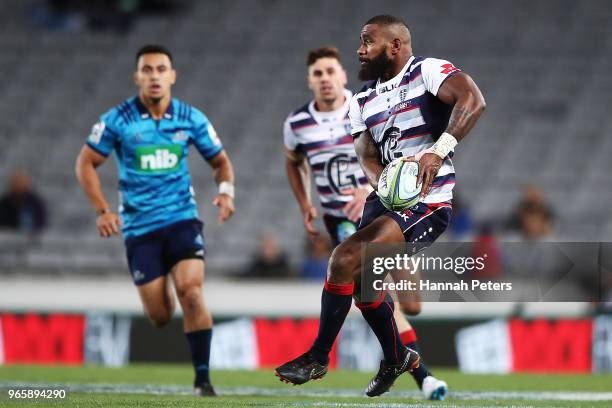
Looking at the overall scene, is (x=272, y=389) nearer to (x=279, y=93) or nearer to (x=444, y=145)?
(x=444, y=145)

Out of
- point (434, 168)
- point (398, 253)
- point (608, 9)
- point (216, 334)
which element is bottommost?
point (216, 334)

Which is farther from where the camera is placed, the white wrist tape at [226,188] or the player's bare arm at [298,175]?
the player's bare arm at [298,175]

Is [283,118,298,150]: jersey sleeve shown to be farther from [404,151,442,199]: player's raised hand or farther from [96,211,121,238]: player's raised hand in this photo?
[404,151,442,199]: player's raised hand

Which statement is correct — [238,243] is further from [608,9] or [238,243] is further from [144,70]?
[608,9]

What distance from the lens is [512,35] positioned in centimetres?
2016

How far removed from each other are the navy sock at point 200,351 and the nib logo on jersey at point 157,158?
129 cm

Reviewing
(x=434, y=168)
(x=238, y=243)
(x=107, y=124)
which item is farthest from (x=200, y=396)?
(x=238, y=243)

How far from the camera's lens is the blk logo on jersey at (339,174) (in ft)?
31.2

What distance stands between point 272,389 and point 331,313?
108 inches

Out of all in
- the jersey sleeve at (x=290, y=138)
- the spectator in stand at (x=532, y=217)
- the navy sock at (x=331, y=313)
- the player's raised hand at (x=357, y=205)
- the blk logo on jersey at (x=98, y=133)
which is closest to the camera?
the navy sock at (x=331, y=313)

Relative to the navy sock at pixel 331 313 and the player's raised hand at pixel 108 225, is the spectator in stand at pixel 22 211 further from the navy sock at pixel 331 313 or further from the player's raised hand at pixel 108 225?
the navy sock at pixel 331 313

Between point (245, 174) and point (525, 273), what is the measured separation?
544 centimetres

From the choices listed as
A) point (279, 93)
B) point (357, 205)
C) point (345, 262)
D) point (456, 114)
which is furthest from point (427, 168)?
point (279, 93)

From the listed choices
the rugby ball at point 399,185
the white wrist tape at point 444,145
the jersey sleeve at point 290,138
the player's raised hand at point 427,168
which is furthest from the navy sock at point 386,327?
the jersey sleeve at point 290,138
